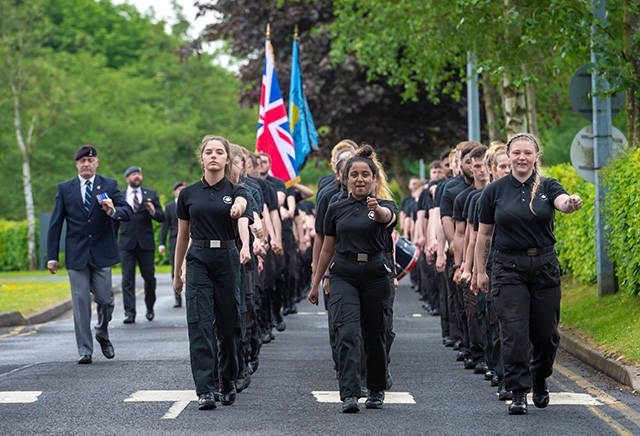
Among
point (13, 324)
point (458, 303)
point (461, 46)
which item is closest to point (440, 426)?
point (458, 303)

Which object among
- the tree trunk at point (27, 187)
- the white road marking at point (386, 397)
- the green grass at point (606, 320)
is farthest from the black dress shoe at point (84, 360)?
the tree trunk at point (27, 187)

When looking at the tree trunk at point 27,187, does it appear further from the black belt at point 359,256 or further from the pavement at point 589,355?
the black belt at point 359,256

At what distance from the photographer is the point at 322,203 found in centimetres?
1011

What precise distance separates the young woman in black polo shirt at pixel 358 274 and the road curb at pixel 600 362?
86.4 inches

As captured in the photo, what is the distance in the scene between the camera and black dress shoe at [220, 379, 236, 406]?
9.72m

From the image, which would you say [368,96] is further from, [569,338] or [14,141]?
[569,338]

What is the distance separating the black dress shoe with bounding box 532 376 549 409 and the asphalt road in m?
0.08

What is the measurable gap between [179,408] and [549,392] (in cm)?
286

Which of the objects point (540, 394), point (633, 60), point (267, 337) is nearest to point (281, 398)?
point (540, 394)

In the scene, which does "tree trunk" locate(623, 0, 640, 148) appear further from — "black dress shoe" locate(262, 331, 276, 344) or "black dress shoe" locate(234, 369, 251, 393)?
"black dress shoe" locate(234, 369, 251, 393)

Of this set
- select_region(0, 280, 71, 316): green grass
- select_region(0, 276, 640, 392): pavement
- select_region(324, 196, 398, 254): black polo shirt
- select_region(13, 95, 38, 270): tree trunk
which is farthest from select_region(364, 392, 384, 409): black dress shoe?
select_region(13, 95, 38, 270): tree trunk

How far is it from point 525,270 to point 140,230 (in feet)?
31.3

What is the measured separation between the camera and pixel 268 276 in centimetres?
1527

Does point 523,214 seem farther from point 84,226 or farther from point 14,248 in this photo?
point 14,248
